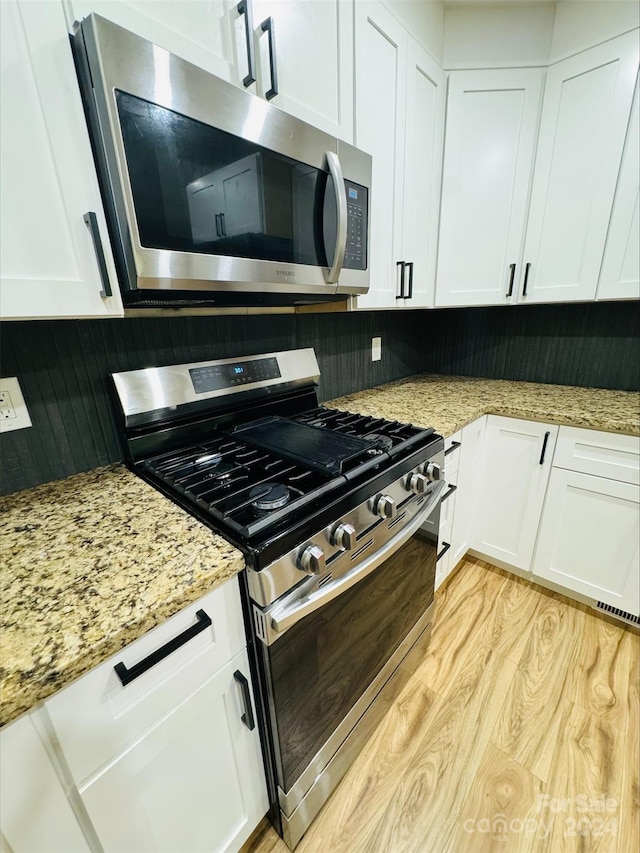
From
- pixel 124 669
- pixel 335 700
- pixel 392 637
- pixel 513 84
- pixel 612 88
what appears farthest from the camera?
pixel 513 84

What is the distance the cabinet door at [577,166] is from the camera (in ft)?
4.35

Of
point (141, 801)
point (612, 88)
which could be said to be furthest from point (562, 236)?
point (141, 801)

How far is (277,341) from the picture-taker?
55.5 inches

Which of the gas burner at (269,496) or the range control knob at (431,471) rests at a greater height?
the gas burner at (269,496)

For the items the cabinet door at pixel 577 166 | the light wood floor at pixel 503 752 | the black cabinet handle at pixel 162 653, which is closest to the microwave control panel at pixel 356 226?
the cabinet door at pixel 577 166

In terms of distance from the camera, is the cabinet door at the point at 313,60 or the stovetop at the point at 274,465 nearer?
the stovetop at the point at 274,465

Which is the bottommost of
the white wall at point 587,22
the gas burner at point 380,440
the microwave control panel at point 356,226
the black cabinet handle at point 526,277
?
the gas burner at point 380,440

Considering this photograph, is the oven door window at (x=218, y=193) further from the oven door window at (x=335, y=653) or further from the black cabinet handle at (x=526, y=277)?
the black cabinet handle at (x=526, y=277)

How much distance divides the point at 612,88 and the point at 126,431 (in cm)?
212

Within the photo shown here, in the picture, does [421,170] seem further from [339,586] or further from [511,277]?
[339,586]

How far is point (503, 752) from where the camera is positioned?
3.78 feet

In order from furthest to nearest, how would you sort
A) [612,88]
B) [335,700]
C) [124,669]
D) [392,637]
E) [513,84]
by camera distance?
[513,84] → [612,88] → [392,637] → [335,700] → [124,669]

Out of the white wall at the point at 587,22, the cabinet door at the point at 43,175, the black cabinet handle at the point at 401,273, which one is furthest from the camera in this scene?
the black cabinet handle at the point at 401,273

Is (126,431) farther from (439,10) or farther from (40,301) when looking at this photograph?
(439,10)
